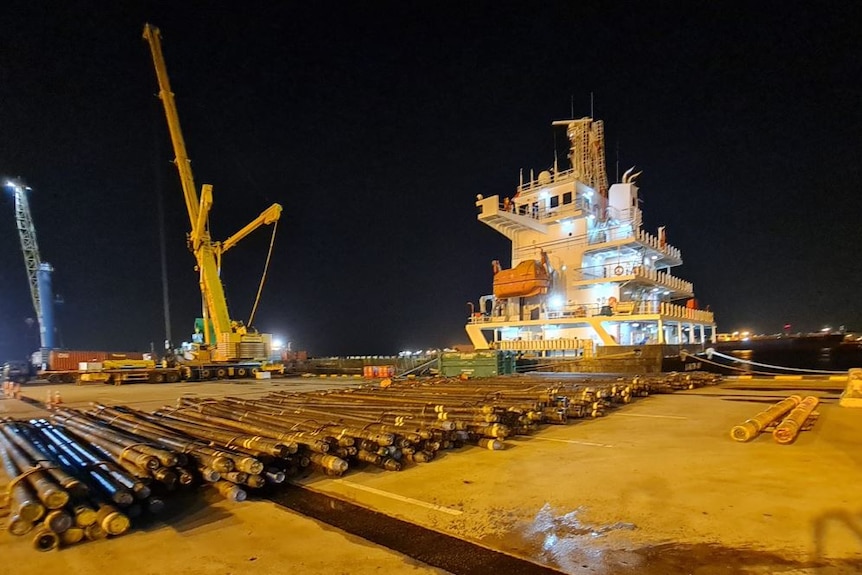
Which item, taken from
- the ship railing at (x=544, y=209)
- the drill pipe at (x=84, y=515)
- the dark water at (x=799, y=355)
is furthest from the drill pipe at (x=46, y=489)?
the dark water at (x=799, y=355)

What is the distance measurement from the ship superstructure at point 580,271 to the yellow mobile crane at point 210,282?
15.9 metres

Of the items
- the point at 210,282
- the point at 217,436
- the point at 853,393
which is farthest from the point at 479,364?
the point at 210,282

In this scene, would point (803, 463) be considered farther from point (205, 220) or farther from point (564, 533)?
point (205, 220)

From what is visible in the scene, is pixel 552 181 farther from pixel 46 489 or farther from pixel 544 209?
pixel 46 489

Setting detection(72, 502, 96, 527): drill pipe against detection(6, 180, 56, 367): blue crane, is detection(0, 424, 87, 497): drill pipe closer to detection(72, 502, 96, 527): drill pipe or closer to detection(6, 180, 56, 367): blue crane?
detection(72, 502, 96, 527): drill pipe

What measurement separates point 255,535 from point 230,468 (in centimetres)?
105

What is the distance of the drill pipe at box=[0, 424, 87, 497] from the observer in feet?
13.2

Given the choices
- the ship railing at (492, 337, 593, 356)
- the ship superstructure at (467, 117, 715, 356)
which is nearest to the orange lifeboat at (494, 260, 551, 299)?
the ship superstructure at (467, 117, 715, 356)

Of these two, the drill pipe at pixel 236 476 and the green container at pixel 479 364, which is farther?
the green container at pixel 479 364

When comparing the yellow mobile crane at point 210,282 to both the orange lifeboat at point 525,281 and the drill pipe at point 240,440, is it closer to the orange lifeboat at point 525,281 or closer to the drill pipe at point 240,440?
the orange lifeboat at point 525,281

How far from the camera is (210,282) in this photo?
105 ft

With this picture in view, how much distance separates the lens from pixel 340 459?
576cm

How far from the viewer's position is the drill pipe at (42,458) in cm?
403

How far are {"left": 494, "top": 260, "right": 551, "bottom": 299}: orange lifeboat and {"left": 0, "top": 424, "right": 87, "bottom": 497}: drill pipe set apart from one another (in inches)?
905
